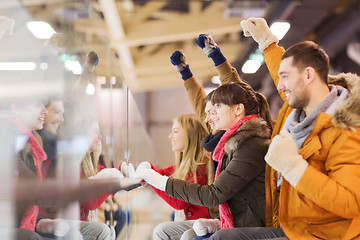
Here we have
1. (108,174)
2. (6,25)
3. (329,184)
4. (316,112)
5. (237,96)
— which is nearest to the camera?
(6,25)

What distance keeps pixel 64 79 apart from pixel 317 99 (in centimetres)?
95

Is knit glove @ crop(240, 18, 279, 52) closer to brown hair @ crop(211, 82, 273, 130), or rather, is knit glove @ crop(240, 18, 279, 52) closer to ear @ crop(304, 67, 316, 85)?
brown hair @ crop(211, 82, 273, 130)

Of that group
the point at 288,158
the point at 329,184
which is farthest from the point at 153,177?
the point at 329,184

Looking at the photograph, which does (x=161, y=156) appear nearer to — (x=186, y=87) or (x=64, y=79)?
(x=186, y=87)

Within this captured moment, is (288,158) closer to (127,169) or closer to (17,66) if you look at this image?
(17,66)

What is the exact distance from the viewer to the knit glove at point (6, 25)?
70cm

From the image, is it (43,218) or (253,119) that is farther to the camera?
(253,119)

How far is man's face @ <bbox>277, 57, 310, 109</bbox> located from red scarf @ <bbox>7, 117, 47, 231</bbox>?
1.00 metres

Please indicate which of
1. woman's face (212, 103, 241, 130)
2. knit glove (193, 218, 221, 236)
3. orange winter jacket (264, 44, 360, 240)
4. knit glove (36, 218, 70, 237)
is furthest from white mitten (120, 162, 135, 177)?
knit glove (36, 218, 70, 237)

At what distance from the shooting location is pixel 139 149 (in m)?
2.72

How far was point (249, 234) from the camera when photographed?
5.26 ft

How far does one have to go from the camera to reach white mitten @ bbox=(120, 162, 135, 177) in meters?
1.99

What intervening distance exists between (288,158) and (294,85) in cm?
32

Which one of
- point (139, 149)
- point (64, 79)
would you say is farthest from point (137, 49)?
point (64, 79)
